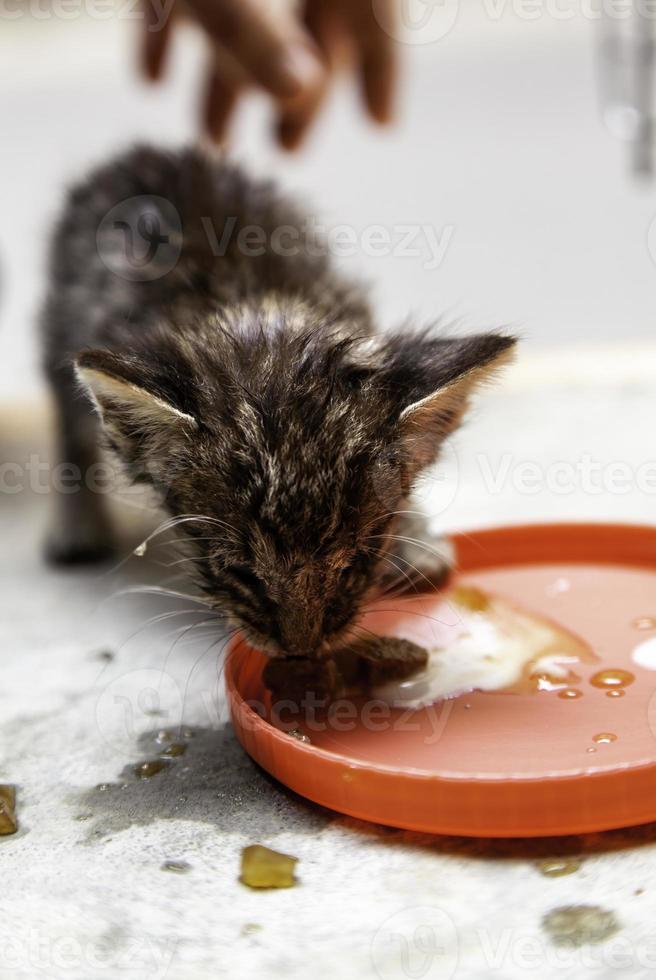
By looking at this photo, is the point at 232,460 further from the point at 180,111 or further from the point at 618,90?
the point at 180,111

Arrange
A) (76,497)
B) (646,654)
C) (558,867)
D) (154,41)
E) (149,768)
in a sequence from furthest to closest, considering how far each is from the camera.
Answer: (154,41)
(76,497)
(646,654)
(149,768)
(558,867)

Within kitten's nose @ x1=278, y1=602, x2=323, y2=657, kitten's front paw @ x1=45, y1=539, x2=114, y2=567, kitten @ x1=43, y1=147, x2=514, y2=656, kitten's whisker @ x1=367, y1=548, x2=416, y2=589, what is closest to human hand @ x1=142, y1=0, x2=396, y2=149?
kitten @ x1=43, y1=147, x2=514, y2=656

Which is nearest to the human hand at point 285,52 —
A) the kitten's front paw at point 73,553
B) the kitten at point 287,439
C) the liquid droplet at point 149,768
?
the kitten at point 287,439

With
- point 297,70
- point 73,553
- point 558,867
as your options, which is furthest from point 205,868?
point 297,70

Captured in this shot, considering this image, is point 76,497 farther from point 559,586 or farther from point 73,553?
point 559,586

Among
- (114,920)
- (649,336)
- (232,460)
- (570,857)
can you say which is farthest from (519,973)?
(649,336)
